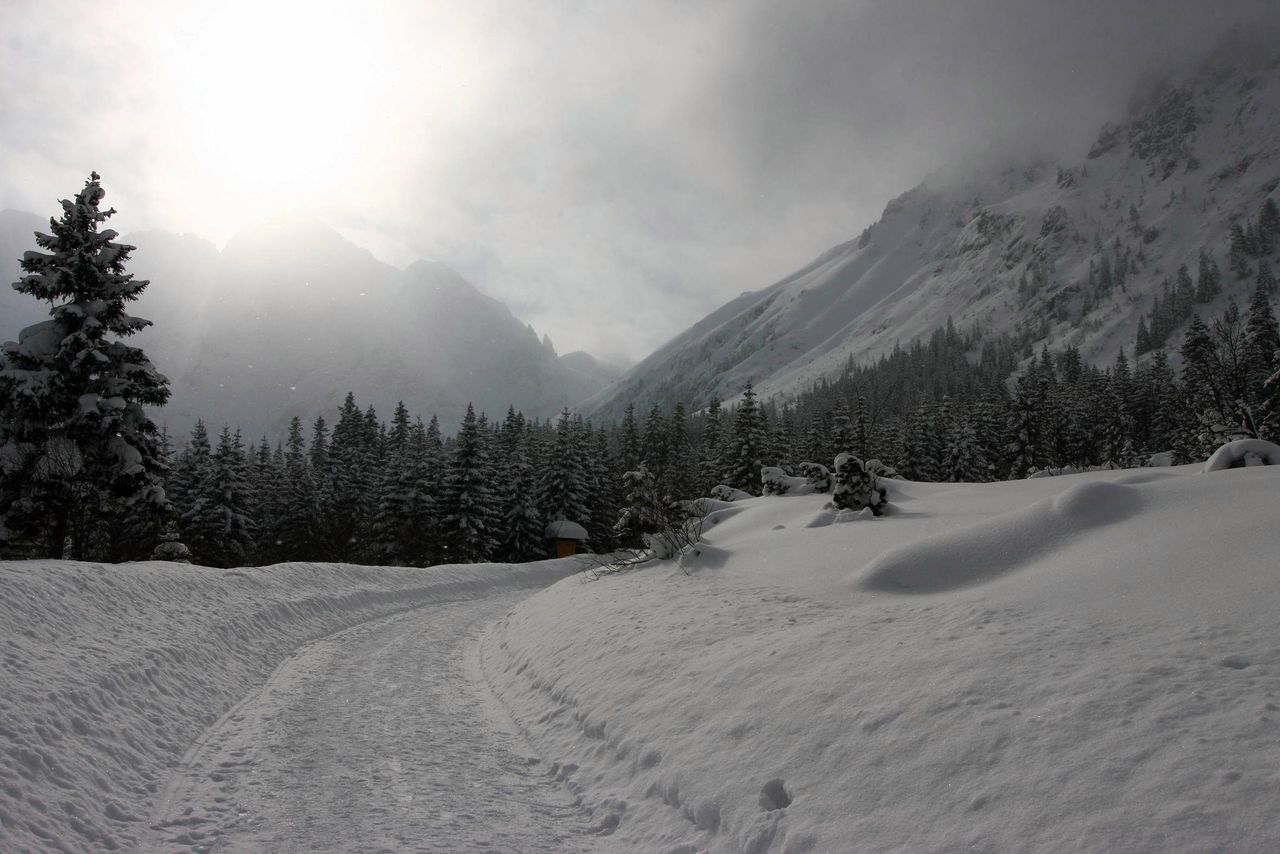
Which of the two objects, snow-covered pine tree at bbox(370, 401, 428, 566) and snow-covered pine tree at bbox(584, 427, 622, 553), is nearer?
snow-covered pine tree at bbox(370, 401, 428, 566)

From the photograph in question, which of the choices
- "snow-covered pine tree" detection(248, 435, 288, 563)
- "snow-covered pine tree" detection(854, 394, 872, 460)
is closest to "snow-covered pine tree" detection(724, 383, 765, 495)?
"snow-covered pine tree" detection(854, 394, 872, 460)

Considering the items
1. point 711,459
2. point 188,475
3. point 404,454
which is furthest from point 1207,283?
point 188,475

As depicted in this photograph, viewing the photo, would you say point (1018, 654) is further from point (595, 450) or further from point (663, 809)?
point (595, 450)

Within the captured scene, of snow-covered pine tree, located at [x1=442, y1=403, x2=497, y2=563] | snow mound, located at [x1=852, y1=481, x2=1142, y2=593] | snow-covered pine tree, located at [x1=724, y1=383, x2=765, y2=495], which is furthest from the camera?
snow-covered pine tree, located at [x1=724, y1=383, x2=765, y2=495]

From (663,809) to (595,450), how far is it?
48.5m

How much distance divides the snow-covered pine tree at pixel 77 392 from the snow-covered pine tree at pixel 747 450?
33.3 m

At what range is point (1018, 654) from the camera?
229 inches

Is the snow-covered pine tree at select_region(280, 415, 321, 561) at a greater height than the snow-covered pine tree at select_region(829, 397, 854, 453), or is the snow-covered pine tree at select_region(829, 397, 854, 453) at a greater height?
the snow-covered pine tree at select_region(829, 397, 854, 453)

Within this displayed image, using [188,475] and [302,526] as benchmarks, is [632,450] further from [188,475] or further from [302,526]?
[188,475]

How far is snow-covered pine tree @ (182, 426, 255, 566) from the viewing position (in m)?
39.9

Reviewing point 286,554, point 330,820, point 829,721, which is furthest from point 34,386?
point 286,554

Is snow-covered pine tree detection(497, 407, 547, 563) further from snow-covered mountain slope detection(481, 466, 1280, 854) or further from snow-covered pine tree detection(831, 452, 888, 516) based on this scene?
snow-covered mountain slope detection(481, 466, 1280, 854)

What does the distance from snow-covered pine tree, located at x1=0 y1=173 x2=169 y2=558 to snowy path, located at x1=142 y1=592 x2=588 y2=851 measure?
11240 mm

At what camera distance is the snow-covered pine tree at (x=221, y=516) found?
3991 cm
